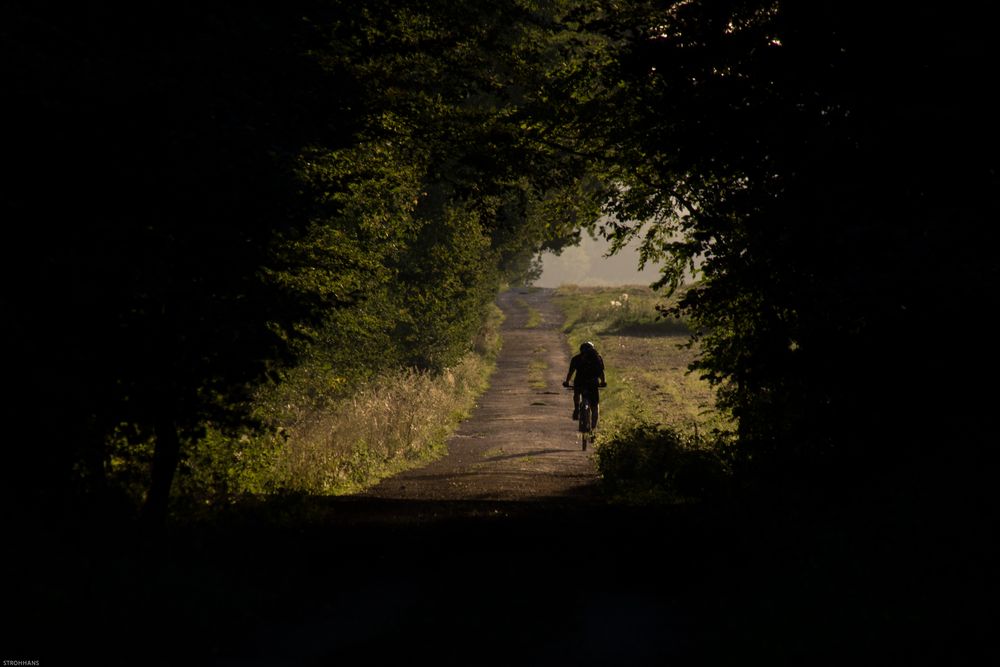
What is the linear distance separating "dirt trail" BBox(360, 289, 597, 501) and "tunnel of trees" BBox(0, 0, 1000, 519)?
202 inches

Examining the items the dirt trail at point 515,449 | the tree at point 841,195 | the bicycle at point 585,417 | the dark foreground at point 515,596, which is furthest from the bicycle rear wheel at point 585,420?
the dark foreground at point 515,596

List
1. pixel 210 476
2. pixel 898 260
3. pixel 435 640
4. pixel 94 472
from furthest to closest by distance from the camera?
pixel 210 476, pixel 94 472, pixel 898 260, pixel 435 640

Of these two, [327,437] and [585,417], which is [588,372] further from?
[327,437]

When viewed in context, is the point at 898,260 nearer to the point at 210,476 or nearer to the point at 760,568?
the point at 760,568

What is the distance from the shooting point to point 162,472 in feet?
33.0

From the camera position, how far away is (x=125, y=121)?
26.9 ft

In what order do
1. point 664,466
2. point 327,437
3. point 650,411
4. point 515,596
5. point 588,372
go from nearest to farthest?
point 515,596 → point 664,466 → point 327,437 → point 588,372 → point 650,411

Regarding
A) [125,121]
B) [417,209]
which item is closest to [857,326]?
[125,121]

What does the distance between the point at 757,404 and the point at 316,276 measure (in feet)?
18.9

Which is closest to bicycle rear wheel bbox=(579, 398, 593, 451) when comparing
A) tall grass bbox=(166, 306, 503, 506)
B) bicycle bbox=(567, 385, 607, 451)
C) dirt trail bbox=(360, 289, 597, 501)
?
bicycle bbox=(567, 385, 607, 451)

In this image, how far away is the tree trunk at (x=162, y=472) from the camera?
392 inches

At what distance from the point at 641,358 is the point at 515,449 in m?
21.8

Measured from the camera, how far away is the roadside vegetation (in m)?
14.5

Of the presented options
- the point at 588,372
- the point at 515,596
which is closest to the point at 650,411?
the point at 588,372
